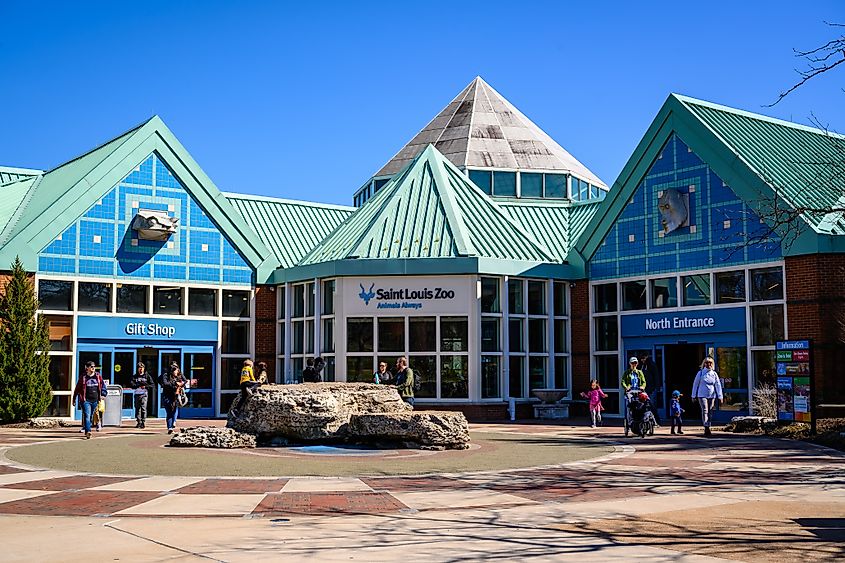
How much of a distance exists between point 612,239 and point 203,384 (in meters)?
14.1

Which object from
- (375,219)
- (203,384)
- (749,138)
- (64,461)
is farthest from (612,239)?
(64,461)

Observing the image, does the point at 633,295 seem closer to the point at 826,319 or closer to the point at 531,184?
the point at 826,319

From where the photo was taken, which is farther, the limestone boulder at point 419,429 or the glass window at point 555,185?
the glass window at point 555,185

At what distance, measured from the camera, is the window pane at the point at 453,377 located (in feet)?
94.7

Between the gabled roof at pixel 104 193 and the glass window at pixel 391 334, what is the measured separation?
18.9 ft

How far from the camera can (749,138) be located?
94.3 ft

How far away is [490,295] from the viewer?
29281 mm

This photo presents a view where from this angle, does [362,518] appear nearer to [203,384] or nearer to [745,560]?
[745,560]

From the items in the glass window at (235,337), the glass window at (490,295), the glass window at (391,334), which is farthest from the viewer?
the glass window at (235,337)

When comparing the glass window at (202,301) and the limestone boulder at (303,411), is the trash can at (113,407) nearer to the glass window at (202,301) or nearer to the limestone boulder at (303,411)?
the glass window at (202,301)

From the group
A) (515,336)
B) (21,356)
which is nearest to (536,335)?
(515,336)

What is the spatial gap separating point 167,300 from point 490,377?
35.3 ft

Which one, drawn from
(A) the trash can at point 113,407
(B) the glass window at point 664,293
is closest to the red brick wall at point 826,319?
(B) the glass window at point 664,293

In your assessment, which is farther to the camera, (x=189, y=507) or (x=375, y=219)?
(x=375, y=219)
